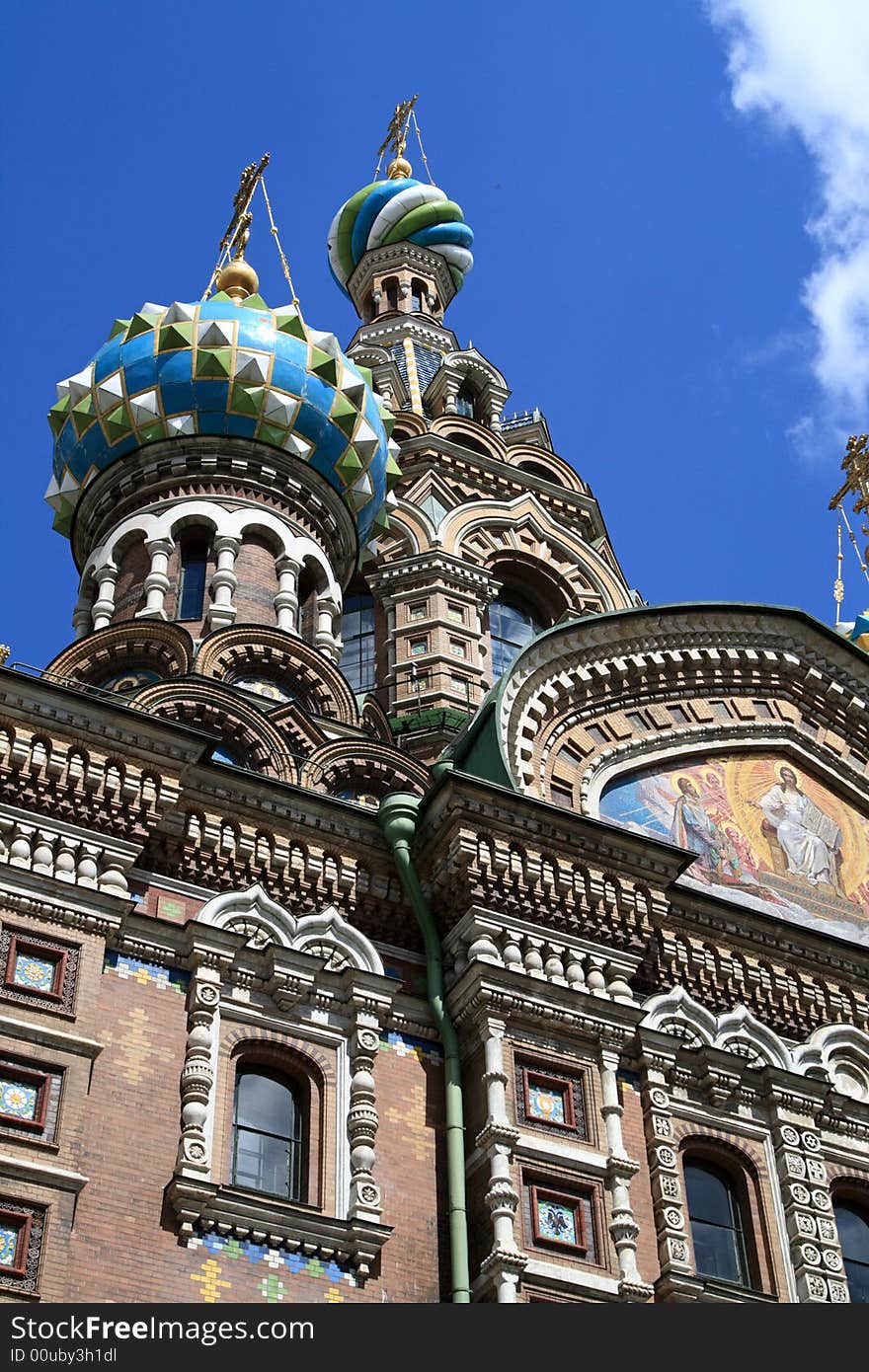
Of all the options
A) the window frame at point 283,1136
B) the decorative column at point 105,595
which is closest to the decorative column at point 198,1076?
the window frame at point 283,1136

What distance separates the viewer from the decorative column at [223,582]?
12731 mm

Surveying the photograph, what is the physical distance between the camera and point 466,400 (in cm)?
1919

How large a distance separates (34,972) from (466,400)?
1194cm

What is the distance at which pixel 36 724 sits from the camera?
865cm

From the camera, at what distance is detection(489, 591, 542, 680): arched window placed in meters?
16.1

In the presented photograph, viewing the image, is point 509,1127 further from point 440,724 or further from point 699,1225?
point 440,724

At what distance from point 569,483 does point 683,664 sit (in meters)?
6.71

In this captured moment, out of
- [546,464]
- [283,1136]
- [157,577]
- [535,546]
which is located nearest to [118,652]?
[157,577]

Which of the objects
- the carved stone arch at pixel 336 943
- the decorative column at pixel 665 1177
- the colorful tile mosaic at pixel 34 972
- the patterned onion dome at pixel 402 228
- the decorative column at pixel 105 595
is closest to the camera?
the colorful tile mosaic at pixel 34 972

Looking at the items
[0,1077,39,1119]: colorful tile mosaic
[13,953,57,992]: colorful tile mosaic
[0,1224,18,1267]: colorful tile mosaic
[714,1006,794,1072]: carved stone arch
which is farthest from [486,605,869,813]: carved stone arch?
[0,1224,18,1267]: colorful tile mosaic

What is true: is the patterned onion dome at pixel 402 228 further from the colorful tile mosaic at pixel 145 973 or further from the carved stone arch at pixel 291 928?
the colorful tile mosaic at pixel 145 973

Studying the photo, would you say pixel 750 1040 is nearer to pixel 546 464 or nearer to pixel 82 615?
pixel 82 615

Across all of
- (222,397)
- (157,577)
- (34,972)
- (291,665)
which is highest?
(222,397)

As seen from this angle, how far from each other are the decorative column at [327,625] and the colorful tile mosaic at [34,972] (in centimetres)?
558
